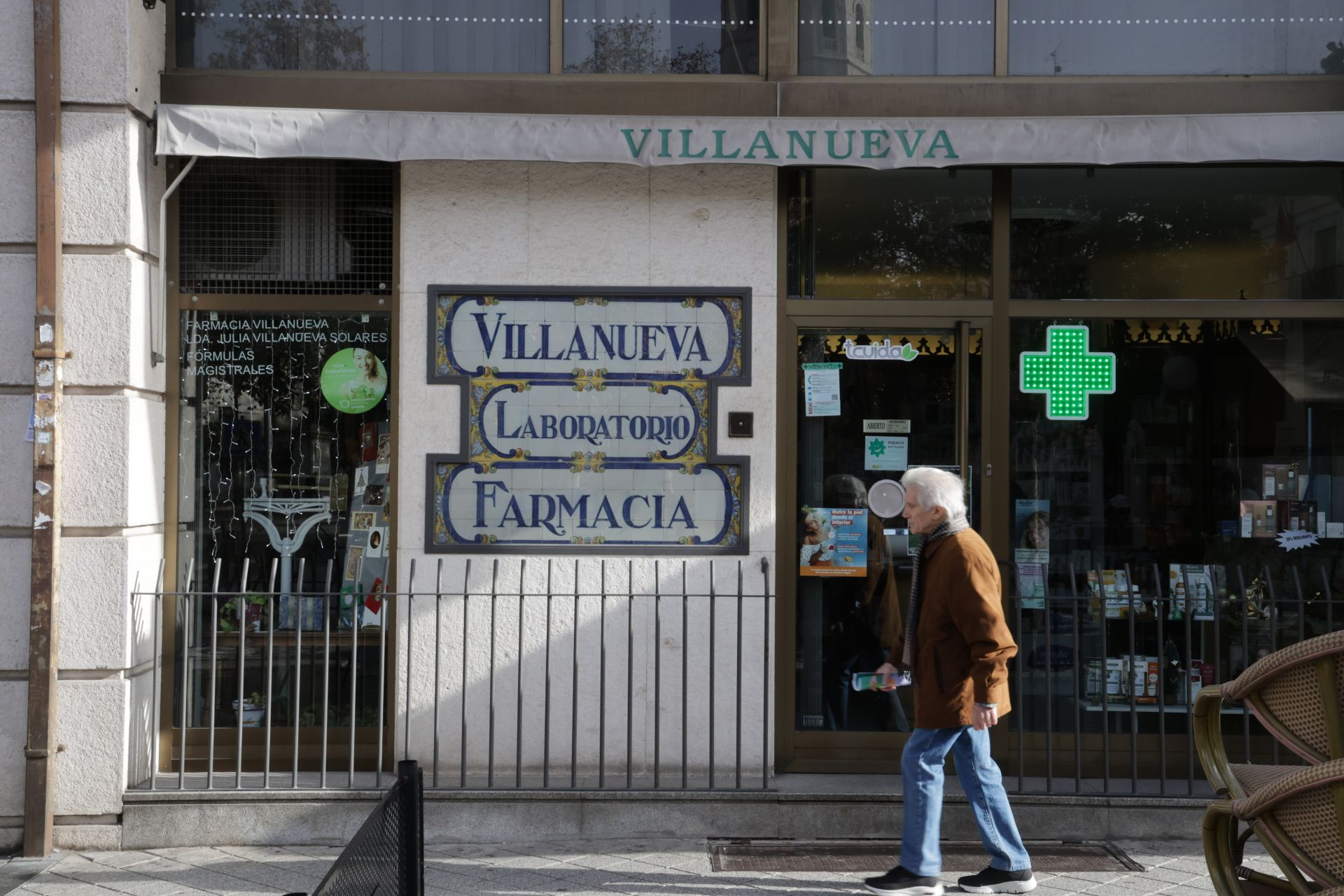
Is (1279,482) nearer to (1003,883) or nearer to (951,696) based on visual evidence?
(951,696)

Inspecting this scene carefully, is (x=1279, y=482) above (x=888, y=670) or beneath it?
above

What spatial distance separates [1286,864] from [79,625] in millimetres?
5198

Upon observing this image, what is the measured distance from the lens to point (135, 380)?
6.23 meters

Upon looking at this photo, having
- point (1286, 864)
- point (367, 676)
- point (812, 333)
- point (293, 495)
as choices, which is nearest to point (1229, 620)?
point (812, 333)

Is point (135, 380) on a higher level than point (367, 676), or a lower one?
higher

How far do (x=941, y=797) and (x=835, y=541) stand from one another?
1.74 meters

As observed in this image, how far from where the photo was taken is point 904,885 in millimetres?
5348

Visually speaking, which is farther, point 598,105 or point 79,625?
point 598,105

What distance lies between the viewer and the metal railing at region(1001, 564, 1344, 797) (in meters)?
6.69

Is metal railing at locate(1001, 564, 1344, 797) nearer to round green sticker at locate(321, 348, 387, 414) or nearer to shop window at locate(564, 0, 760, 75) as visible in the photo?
shop window at locate(564, 0, 760, 75)

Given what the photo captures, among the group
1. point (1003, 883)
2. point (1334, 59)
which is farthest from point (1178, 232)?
point (1003, 883)

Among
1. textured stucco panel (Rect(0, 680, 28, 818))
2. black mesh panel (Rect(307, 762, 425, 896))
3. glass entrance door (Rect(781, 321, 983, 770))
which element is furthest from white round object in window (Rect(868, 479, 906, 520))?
textured stucco panel (Rect(0, 680, 28, 818))

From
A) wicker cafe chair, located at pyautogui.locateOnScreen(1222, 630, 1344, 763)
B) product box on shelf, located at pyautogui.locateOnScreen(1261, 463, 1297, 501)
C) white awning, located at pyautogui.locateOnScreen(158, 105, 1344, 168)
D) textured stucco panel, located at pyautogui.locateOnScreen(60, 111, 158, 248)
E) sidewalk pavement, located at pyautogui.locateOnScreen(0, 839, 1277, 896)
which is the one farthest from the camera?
product box on shelf, located at pyautogui.locateOnScreen(1261, 463, 1297, 501)

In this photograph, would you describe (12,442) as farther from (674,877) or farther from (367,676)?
(674,877)
